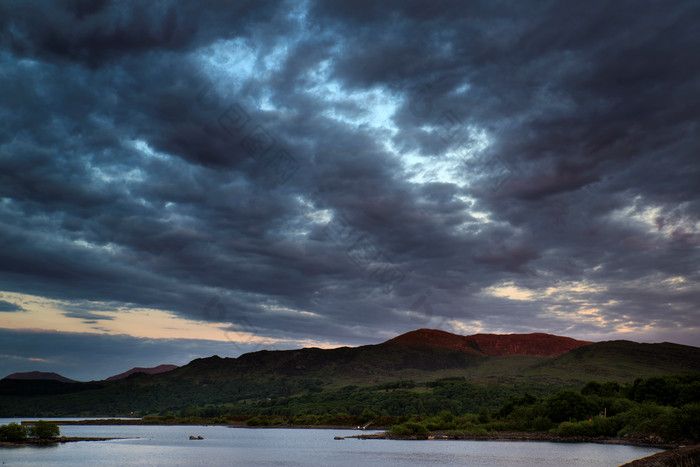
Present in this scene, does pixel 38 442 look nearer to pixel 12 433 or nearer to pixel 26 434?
pixel 26 434

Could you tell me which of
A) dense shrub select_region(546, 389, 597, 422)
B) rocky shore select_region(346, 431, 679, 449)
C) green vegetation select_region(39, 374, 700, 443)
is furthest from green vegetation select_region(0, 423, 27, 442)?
dense shrub select_region(546, 389, 597, 422)

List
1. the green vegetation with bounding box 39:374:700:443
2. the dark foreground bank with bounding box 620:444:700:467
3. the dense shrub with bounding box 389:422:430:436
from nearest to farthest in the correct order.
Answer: the dark foreground bank with bounding box 620:444:700:467, the green vegetation with bounding box 39:374:700:443, the dense shrub with bounding box 389:422:430:436

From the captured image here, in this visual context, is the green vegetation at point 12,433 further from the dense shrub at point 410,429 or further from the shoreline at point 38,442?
the dense shrub at point 410,429

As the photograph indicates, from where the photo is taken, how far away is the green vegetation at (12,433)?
134625 mm

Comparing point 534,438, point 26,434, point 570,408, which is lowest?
point 534,438

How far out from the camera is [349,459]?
359ft

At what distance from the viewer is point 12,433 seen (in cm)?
13500

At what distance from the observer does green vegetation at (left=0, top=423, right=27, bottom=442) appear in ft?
442

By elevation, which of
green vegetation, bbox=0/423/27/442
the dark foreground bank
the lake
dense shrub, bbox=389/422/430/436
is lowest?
dense shrub, bbox=389/422/430/436

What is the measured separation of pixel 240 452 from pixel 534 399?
107566 mm

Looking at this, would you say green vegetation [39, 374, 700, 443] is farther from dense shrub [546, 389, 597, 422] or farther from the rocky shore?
the rocky shore

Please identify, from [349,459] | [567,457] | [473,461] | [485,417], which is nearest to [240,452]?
[349,459]

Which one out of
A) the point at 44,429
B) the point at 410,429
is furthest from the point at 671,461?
the point at 410,429

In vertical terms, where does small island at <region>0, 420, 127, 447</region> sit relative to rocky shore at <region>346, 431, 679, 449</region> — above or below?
above
